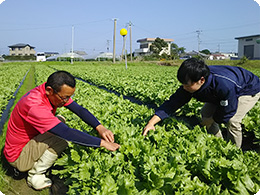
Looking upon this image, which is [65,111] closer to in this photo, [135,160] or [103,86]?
[135,160]

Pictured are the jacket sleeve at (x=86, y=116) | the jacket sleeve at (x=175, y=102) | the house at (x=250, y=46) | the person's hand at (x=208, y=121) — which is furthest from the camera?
the house at (x=250, y=46)

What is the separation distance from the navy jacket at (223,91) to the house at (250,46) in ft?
176

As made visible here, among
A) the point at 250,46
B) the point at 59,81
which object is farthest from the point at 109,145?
the point at 250,46

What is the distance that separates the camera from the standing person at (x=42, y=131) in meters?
3.06

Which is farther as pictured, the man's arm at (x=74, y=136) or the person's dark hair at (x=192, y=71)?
the person's dark hair at (x=192, y=71)

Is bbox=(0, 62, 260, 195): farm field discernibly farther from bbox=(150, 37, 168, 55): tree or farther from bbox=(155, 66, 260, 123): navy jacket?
bbox=(150, 37, 168, 55): tree

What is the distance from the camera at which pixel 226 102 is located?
3.64 m

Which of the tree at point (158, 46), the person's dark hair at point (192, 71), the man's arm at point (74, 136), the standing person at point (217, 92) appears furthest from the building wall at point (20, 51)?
the person's dark hair at point (192, 71)

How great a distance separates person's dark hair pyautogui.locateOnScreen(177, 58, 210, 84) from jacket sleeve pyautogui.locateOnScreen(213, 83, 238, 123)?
391mm

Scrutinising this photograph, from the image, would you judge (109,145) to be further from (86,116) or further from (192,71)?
(192,71)

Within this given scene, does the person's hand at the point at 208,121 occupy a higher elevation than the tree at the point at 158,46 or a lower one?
lower

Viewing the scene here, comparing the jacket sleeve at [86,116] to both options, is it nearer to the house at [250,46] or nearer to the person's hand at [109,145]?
the person's hand at [109,145]

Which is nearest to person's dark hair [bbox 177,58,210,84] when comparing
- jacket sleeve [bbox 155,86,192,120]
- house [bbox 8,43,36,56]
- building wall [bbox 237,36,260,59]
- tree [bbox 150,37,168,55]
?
jacket sleeve [bbox 155,86,192,120]

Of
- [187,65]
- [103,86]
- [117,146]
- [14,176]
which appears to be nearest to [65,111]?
[14,176]
